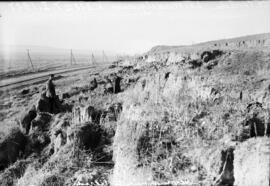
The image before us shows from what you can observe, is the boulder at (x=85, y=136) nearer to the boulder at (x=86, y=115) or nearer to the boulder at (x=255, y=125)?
the boulder at (x=86, y=115)

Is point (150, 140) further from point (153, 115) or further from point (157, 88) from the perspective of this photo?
point (157, 88)

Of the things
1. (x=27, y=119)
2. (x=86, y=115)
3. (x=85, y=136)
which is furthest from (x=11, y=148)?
(x=85, y=136)

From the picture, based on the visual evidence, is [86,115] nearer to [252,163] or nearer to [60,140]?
[60,140]

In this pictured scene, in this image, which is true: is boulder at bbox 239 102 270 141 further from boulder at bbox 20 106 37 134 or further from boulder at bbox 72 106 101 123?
boulder at bbox 20 106 37 134

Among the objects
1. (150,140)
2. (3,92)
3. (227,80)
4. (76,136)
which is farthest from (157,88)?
(3,92)

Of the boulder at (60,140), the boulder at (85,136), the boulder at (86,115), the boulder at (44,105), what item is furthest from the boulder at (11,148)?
the boulder at (85,136)

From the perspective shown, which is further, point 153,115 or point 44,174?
point 153,115

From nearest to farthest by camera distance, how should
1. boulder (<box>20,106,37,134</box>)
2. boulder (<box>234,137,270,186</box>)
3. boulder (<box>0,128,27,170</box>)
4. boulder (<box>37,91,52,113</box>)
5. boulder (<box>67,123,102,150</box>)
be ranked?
1. boulder (<box>234,137,270,186</box>)
2. boulder (<box>67,123,102,150</box>)
3. boulder (<box>0,128,27,170</box>)
4. boulder (<box>20,106,37,134</box>)
5. boulder (<box>37,91,52,113</box>)

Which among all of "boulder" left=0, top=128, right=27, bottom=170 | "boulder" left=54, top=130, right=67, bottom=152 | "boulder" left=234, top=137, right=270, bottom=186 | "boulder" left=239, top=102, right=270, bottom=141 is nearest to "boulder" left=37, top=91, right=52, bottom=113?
"boulder" left=0, top=128, right=27, bottom=170
